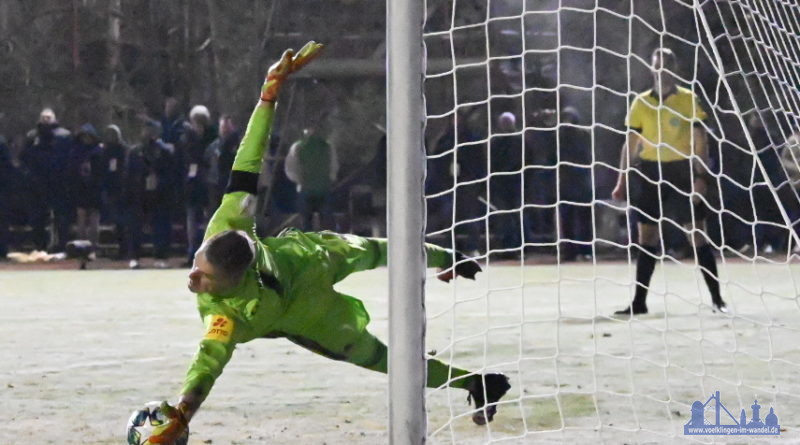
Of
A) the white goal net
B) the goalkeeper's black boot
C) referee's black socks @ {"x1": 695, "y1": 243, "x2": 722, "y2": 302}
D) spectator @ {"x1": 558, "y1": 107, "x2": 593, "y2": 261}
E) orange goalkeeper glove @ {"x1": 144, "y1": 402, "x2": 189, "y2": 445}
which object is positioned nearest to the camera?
orange goalkeeper glove @ {"x1": 144, "y1": 402, "x2": 189, "y2": 445}

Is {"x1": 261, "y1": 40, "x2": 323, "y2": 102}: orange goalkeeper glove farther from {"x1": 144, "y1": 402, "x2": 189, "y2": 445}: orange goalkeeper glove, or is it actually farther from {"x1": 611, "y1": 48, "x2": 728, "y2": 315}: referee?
{"x1": 611, "y1": 48, "x2": 728, "y2": 315}: referee

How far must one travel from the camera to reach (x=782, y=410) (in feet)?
19.1

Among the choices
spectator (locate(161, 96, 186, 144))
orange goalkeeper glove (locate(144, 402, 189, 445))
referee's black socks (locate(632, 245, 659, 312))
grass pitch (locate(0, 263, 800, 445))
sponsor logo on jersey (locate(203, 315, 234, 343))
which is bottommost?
grass pitch (locate(0, 263, 800, 445))

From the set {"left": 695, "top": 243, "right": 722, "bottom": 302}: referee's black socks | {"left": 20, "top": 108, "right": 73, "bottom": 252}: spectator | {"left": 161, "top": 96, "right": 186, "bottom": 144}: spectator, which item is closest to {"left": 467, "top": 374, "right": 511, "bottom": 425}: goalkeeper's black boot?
{"left": 695, "top": 243, "right": 722, "bottom": 302}: referee's black socks

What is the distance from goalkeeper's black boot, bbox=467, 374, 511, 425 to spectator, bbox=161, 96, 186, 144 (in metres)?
10.3

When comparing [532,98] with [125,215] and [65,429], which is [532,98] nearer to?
[125,215]

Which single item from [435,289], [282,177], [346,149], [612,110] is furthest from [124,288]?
[612,110]

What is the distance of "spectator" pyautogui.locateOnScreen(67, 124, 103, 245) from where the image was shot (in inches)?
596

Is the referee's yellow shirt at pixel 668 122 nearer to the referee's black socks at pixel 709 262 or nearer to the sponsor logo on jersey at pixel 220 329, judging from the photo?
the referee's black socks at pixel 709 262

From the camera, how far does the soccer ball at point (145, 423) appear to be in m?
4.59

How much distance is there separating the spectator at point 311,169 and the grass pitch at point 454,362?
14.8ft

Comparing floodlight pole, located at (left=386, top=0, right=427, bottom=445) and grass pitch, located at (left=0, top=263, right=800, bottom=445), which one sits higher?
floodlight pole, located at (left=386, top=0, right=427, bottom=445)

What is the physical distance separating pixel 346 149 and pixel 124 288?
5.22 metres

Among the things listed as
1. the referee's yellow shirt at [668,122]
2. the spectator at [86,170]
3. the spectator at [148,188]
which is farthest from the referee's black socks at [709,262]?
the spectator at [86,170]
